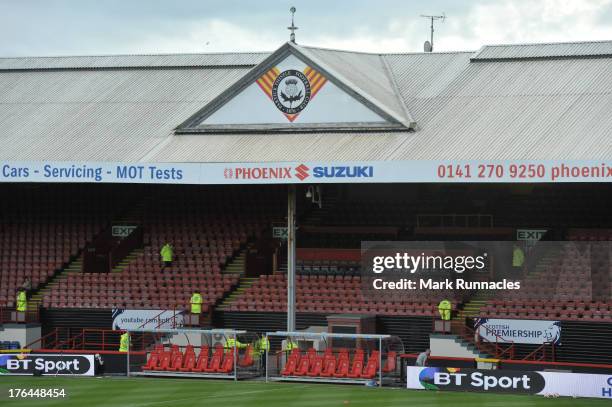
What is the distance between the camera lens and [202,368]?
1515 inches

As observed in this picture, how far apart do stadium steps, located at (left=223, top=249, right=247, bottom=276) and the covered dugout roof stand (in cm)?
502

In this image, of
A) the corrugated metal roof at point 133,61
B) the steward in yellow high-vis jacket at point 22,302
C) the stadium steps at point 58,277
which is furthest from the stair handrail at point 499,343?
the stadium steps at point 58,277

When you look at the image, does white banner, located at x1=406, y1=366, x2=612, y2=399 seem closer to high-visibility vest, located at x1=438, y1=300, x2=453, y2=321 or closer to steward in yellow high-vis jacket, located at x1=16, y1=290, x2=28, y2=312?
high-visibility vest, located at x1=438, y1=300, x2=453, y2=321

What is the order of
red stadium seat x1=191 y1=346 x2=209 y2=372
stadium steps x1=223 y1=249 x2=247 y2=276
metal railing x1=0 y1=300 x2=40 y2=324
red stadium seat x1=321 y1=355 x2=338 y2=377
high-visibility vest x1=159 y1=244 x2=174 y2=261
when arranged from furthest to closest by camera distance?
high-visibility vest x1=159 y1=244 x2=174 y2=261, stadium steps x1=223 y1=249 x2=247 y2=276, metal railing x1=0 y1=300 x2=40 y2=324, red stadium seat x1=191 y1=346 x2=209 y2=372, red stadium seat x1=321 y1=355 x2=338 y2=377

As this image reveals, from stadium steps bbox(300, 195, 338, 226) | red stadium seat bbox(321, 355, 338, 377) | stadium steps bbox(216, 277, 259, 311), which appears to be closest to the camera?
red stadium seat bbox(321, 355, 338, 377)

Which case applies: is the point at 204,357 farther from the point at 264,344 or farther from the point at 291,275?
the point at 291,275

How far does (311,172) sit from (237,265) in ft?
25.2

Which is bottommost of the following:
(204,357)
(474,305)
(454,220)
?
(204,357)

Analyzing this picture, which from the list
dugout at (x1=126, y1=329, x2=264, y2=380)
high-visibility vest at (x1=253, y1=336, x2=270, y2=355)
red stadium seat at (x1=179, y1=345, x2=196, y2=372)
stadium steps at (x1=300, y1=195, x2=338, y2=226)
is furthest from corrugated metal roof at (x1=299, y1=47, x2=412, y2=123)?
red stadium seat at (x1=179, y1=345, x2=196, y2=372)

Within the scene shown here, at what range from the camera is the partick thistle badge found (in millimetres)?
43094

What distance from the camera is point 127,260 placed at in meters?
48.2

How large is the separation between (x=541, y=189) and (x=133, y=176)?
1415cm

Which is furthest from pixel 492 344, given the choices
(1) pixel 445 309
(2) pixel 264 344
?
(2) pixel 264 344

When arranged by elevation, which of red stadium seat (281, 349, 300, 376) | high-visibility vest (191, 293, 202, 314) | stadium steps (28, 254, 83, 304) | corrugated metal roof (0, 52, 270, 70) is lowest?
red stadium seat (281, 349, 300, 376)
